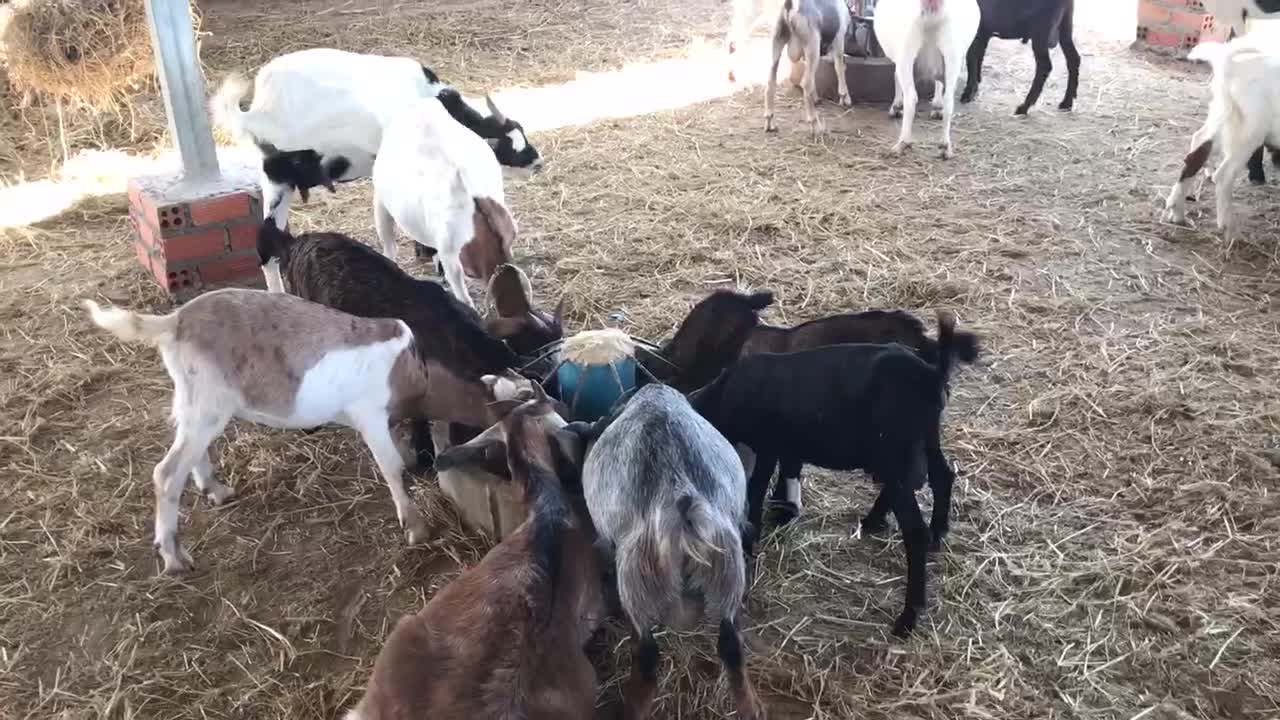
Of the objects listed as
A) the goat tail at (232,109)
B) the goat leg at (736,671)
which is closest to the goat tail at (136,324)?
the goat leg at (736,671)

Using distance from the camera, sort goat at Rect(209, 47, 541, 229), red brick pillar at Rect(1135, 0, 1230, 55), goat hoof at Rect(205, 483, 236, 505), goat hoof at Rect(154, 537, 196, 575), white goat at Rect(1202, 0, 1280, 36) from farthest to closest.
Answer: red brick pillar at Rect(1135, 0, 1230, 55)
white goat at Rect(1202, 0, 1280, 36)
goat at Rect(209, 47, 541, 229)
goat hoof at Rect(205, 483, 236, 505)
goat hoof at Rect(154, 537, 196, 575)

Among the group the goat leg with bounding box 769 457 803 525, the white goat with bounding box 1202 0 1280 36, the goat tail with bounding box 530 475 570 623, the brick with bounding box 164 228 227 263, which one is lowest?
the goat leg with bounding box 769 457 803 525

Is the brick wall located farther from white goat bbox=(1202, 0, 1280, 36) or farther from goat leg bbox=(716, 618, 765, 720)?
white goat bbox=(1202, 0, 1280, 36)

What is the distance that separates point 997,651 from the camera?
3162 mm

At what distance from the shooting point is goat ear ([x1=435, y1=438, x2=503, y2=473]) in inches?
131

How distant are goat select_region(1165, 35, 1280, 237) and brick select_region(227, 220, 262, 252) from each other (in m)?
5.64

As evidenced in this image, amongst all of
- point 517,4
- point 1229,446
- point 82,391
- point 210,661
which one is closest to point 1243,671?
point 1229,446

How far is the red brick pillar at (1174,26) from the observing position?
9688 millimetres

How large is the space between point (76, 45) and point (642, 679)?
713 cm

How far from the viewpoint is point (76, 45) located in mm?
7559

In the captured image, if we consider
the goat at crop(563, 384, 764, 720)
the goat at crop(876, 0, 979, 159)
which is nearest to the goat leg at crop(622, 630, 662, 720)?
the goat at crop(563, 384, 764, 720)

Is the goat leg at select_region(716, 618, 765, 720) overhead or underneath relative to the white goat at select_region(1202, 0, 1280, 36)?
underneath

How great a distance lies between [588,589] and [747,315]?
1.50 metres

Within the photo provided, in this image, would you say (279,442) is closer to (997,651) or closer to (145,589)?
(145,589)
